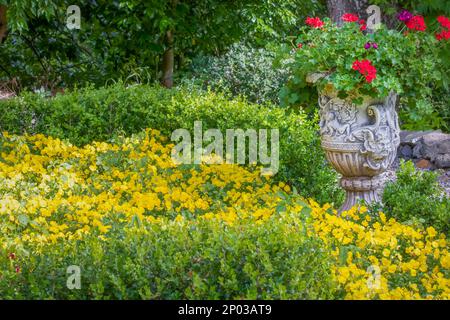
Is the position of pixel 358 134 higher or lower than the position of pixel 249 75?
lower

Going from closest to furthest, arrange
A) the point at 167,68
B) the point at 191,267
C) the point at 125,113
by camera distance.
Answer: the point at 191,267, the point at 125,113, the point at 167,68

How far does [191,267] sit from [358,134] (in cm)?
233

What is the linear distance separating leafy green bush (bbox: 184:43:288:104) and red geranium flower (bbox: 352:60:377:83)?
3645 millimetres

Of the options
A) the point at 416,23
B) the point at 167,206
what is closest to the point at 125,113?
the point at 167,206

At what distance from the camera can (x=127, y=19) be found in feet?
29.0

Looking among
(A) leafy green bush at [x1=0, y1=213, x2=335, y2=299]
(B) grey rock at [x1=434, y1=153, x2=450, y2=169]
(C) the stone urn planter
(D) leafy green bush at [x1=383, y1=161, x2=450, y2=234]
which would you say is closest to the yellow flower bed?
(D) leafy green bush at [x1=383, y1=161, x2=450, y2=234]

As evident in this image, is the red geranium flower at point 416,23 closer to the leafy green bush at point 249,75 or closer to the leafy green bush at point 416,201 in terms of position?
the leafy green bush at point 416,201

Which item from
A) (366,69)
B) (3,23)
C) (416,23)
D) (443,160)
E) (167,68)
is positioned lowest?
(443,160)

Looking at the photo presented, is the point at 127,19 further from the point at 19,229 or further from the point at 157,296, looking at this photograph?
the point at 157,296

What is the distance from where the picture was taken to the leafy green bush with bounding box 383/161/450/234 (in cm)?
483

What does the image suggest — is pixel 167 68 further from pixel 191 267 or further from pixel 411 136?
pixel 191 267

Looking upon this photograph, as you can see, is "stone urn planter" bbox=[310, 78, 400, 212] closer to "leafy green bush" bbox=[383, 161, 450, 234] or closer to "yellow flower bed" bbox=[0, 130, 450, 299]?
"leafy green bush" bbox=[383, 161, 450, 234]

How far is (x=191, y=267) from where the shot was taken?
3369 millimetres

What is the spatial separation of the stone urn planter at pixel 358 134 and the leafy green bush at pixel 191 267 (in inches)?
70.4
